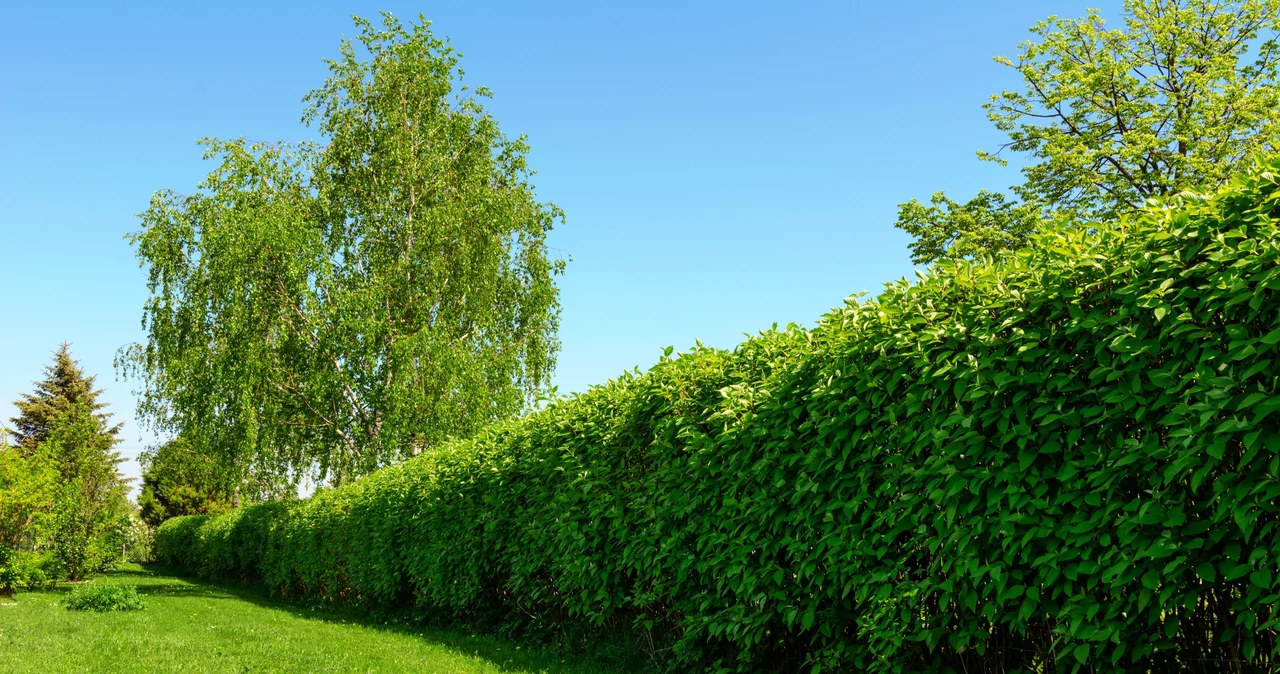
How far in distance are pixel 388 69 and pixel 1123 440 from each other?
2118 centimetres

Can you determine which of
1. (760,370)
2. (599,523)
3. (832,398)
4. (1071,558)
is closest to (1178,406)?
(1071,558)

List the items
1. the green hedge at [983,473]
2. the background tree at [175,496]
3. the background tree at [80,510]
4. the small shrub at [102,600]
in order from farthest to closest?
the background tree at [175,496]
the background tree at [80,510]
the small shrub at [102,600]
the green hedge at [983,473]

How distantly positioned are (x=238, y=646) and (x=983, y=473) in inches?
325

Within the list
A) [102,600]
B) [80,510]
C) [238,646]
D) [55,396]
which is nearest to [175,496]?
[55,396]

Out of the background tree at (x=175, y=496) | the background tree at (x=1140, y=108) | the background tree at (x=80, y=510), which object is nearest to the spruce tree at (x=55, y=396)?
the background tree at (x=175, y=496)

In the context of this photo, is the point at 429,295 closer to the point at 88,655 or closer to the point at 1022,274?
the point at 88,655

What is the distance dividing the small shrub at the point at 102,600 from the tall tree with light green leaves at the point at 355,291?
18.2ft

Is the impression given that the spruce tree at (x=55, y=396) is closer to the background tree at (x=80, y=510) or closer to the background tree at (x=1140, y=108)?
the background tree at (x=80, y=510)

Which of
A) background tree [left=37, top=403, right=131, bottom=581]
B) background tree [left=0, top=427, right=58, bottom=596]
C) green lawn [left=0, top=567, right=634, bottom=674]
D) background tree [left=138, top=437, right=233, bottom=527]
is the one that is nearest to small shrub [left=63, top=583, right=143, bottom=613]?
green lawn [left=0, top=567, right=634, bottom=674]

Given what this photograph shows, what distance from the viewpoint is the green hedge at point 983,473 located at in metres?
3.30

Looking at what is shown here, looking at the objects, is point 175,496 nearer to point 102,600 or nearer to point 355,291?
point 355,291

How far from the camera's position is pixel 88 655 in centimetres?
827

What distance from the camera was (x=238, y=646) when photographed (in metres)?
8.96

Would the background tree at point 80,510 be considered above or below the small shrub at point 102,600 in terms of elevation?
above
